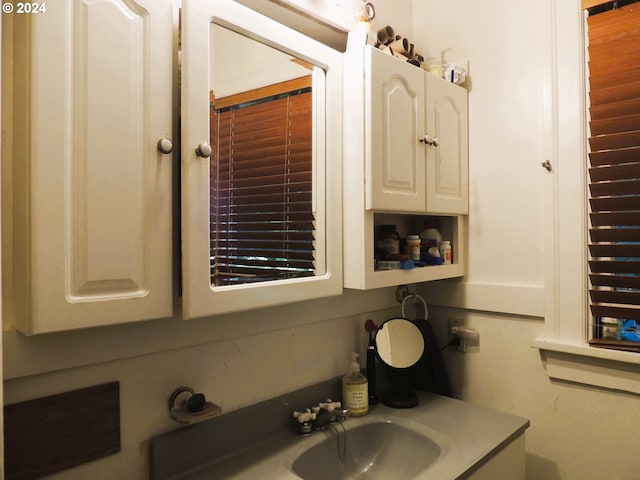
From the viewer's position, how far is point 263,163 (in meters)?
1.13

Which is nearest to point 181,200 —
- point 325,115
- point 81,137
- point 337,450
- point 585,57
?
point 81,137

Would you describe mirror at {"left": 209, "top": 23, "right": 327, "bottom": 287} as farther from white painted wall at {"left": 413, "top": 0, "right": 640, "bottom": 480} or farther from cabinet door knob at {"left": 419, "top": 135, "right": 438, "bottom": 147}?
white painted wall at {"left": 413, "top": 0, "right": 640, "bottom": 480}

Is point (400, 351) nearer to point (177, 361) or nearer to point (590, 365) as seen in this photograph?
point (590, 365)

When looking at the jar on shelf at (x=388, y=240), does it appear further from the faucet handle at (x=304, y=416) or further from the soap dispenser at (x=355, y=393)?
the faucet handle at (x=304, y=416)

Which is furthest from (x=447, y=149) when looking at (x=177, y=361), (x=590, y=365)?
(x=177, y=361)

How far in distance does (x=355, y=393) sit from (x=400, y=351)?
0.23 meters

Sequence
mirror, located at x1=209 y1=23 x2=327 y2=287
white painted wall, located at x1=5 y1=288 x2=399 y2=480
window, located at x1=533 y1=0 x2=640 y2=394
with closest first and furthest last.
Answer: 1. white painted wall, located at x1=5 y1=288 x2=399 y2=480
2. mirror, located at x1=209 y1=23 x2=327 y2=287
3. window, located at x1=533 y1=0 x2=640 y2=394

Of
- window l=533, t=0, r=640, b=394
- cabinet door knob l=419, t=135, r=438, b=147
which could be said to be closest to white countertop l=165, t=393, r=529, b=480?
window l=533, t=0, r=640, b=394

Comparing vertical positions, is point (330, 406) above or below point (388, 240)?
below

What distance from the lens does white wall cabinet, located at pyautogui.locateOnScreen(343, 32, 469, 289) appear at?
1.25 metres

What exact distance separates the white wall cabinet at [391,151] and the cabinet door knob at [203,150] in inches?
19.1

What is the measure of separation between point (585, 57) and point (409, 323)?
99 centimetres

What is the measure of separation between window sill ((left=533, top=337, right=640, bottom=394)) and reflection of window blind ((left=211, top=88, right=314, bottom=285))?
827mm

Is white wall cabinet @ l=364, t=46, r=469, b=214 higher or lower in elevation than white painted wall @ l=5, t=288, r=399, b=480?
higher
